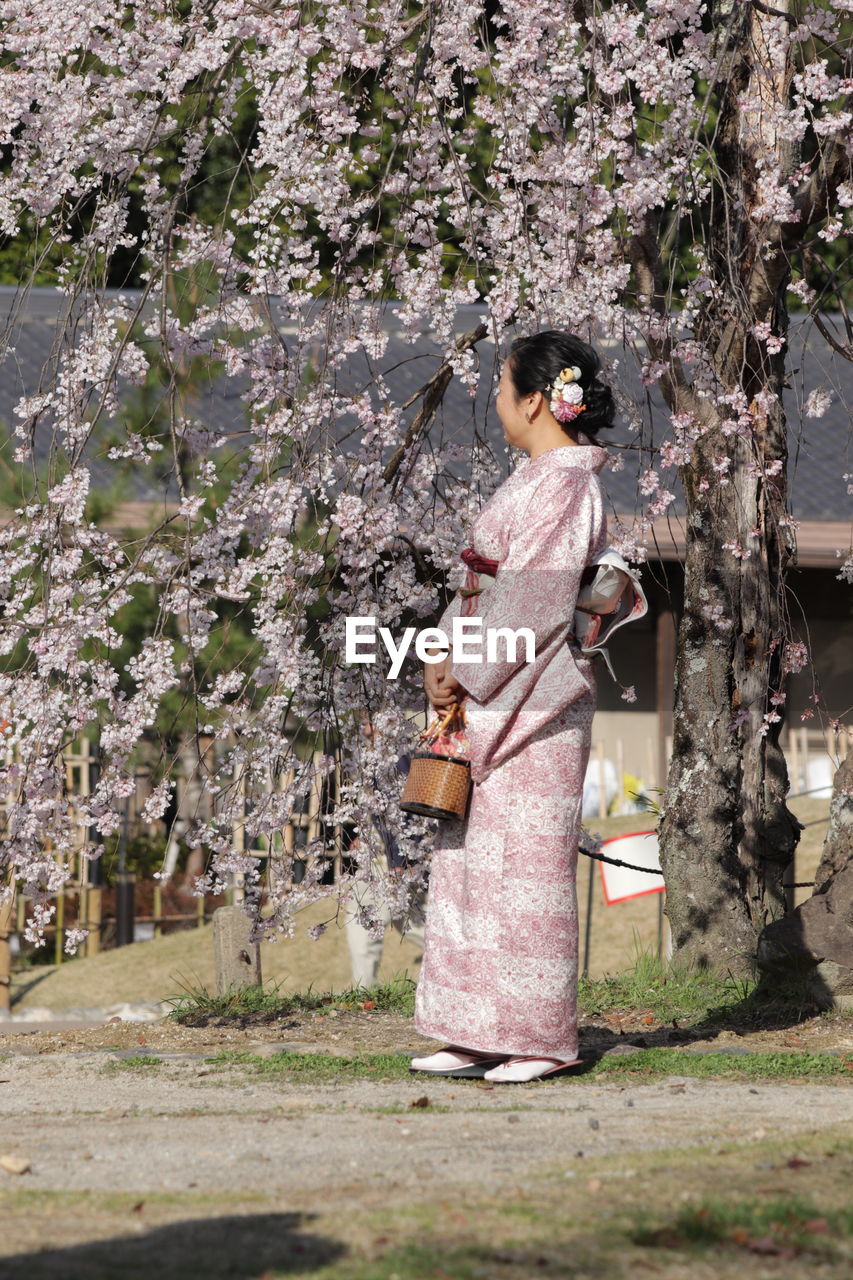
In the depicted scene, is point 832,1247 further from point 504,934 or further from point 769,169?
point 769,169

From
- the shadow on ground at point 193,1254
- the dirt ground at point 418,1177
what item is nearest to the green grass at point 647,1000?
the dirt ground at point 418,1177

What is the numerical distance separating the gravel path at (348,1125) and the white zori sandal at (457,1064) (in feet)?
0.26

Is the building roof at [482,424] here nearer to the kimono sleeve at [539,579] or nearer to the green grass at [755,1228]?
the kimono sleeve at [539,579]

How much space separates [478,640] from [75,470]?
4.51ft

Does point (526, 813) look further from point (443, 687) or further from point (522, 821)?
point (443, 687)

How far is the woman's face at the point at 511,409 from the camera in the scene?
406 centimetres

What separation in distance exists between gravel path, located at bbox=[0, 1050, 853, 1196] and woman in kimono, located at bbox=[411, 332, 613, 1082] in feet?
0.54

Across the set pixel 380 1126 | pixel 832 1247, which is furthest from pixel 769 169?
pixel 832 1247

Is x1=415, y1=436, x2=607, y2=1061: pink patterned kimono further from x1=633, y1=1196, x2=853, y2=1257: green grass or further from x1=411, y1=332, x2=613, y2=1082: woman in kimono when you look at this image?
x1=633, y1=1196, x2=853, y2=1257: green grass

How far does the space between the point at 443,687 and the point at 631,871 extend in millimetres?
4279

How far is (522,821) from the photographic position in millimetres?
3820

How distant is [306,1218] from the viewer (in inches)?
90.5

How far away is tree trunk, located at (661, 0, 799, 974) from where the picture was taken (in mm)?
5348

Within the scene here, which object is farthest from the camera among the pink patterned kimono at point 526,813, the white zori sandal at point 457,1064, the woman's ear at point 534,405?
the woman's ear at point 534,405
